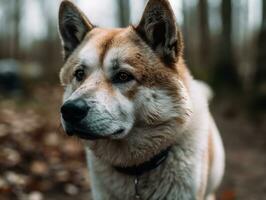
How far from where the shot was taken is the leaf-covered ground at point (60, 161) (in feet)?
16.4

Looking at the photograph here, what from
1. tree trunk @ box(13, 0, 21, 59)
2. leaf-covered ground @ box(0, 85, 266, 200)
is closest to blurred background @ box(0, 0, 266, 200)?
leaf-covered ground @ box(0, 85, 266, 200)

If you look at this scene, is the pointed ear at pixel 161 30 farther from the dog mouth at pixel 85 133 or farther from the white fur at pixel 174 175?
the dog mouth at pixel 85 133

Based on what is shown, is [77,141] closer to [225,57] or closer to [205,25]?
[225,57]

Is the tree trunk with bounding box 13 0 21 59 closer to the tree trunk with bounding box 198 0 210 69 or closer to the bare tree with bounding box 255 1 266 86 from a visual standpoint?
the tree trunk with bounding box 198 0 210 69

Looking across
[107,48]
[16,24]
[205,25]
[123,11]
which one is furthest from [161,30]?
[16,24]

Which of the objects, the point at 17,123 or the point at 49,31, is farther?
the point at 49,31

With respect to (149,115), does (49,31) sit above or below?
below

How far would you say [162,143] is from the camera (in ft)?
11.0

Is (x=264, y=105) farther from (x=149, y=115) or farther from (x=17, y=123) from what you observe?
(x=149, y=115)

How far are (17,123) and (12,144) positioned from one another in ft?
3.21

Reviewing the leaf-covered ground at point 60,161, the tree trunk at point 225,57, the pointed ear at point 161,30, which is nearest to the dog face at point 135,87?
the pointed ear at point 161,30

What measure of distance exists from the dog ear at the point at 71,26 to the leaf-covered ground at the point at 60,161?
1548 mm

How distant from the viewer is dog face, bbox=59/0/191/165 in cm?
314

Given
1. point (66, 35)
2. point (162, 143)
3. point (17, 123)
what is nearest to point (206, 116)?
point (162, 143)
